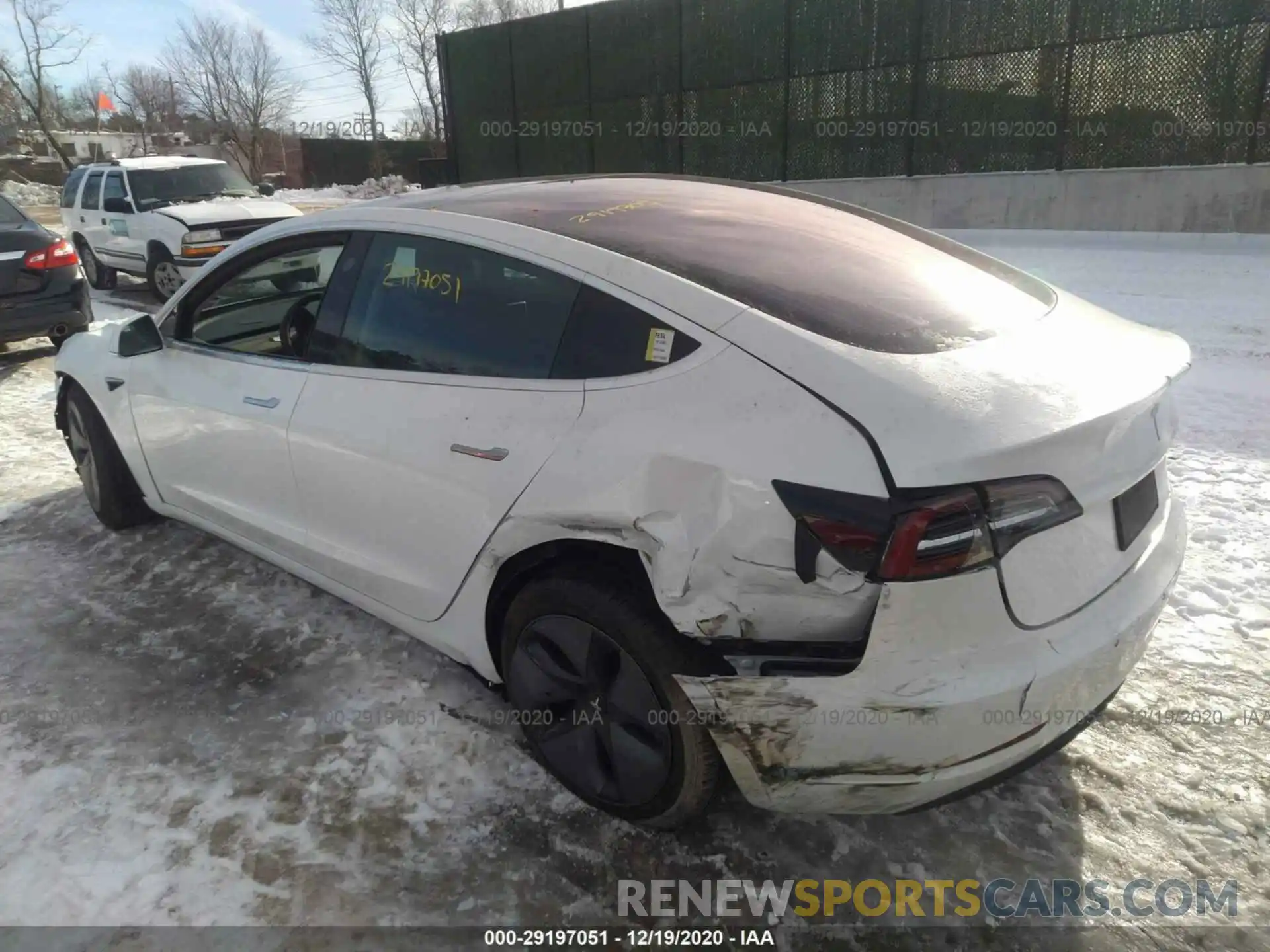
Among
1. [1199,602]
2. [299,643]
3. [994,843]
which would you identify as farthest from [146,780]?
[1199,602]

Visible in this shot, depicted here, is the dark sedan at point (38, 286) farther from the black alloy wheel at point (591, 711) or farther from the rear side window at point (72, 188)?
the black alloy wheel at point (591, 711)

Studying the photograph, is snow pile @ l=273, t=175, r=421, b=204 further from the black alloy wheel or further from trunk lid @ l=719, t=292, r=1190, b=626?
trunk lid @ l=719, t=292, r=1190, b=626

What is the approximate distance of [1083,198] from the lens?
12.4 meters

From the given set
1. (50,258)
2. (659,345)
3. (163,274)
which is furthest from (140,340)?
(163,274)

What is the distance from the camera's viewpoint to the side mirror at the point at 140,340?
3.73 meters

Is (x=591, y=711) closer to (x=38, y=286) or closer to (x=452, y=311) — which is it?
(x=452, y=311)

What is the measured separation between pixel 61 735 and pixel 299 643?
0.82 metres

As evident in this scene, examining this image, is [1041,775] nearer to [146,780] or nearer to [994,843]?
[994,843]

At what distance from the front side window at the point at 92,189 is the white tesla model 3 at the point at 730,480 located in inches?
420

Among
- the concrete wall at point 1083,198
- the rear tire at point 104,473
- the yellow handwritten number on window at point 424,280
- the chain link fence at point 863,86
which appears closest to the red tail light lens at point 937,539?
the yellow handwritten number on window at point 424,280

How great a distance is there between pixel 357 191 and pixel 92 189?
2867cm

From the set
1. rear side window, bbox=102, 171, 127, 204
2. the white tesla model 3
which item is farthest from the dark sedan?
the white tesla model 3

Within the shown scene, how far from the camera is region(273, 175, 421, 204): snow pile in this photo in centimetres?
3659

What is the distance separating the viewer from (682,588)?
2037 millimetres
